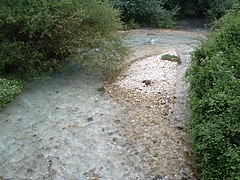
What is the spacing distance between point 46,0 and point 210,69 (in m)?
2.86

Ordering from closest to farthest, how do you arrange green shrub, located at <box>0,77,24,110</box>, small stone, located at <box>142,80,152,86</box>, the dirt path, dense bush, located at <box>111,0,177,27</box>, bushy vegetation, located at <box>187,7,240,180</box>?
bushy vegetation, located at <box>187,7,240,180</box>, the dirt path, green shrub, located at <box>0,77,24,110</box>, small stone, located at <box>142,80,152,86</box>, dense bush, located at <box>111,0,177,27</box>

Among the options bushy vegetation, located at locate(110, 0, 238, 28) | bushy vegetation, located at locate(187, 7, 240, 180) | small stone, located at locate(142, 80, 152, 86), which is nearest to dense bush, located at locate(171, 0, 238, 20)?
bushy vegetation, located at locate(110, 0, 238, 28)

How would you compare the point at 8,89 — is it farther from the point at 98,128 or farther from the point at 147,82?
the point at 147,82

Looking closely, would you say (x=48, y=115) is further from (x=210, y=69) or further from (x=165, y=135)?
(x=210, y=69)

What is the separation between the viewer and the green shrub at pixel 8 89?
18.3 feet

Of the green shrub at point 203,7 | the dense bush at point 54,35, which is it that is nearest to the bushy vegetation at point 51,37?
the dense bush at point 54,35

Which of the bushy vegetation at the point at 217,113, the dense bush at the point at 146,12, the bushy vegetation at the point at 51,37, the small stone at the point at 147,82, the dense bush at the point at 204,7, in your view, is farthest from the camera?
the dense bush at the point at 204,7

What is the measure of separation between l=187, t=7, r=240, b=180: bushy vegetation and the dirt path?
0.53 meters

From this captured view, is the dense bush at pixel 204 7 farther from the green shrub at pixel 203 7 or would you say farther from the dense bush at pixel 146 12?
the dense bush at pixel 146 12

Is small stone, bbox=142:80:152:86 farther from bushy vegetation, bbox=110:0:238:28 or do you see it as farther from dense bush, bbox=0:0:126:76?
bushy vegetation, bbox=110:0:238:28

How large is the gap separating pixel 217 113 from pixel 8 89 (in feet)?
10.0

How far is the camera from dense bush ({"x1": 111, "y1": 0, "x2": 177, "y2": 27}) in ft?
36.7

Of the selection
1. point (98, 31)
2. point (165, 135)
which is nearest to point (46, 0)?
point (98, 31)

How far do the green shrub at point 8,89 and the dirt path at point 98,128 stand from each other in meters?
0.10
